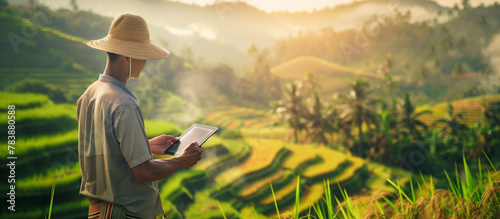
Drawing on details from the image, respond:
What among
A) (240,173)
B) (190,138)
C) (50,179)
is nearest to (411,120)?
(240,173)

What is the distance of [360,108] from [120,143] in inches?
384

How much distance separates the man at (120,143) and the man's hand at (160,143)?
19cm

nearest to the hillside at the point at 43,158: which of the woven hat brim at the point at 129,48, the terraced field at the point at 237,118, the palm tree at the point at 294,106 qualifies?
the terraced field at the point at 237,118

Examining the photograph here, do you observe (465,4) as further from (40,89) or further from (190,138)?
(40,89)

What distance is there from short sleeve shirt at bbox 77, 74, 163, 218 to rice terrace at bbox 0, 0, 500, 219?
19.1 feet

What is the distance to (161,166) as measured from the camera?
1.06 meters

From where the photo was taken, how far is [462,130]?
31.4ft

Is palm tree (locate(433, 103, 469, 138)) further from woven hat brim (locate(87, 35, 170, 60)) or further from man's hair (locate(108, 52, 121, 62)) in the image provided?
man's hair (locate(108, 52, 121, 62))

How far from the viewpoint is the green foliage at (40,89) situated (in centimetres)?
646

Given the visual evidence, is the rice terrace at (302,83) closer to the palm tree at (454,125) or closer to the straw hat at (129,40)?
the palm tree at (454,125)

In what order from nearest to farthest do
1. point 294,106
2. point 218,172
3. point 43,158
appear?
point 43,158 → point 218,172 → point 294,106

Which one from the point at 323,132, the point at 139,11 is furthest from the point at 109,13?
the point at 323,132

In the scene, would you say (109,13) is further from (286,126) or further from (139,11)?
(286,126)

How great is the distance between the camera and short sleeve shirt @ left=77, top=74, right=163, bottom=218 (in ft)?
3.28
